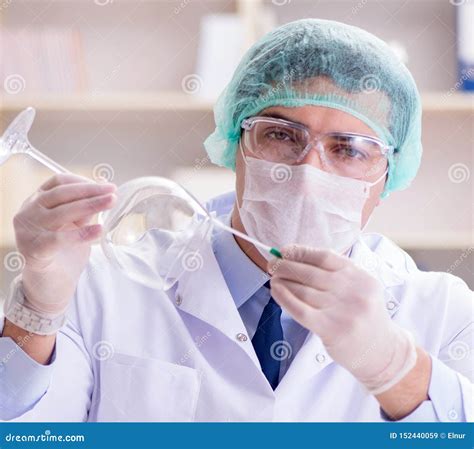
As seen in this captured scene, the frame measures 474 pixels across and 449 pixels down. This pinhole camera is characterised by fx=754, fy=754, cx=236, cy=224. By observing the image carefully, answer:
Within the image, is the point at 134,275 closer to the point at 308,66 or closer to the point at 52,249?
the point at 52,249

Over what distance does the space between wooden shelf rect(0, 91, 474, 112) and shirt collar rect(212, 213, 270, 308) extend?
1496 mm

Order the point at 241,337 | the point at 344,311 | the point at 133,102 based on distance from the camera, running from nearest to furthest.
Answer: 1. the point at 344,311
2. the point at 241,337
3. the point at 133,102

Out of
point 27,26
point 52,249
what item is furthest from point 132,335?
Answer: point 27,26

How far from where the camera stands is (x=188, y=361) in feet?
4.17

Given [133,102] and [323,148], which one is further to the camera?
[133,102]

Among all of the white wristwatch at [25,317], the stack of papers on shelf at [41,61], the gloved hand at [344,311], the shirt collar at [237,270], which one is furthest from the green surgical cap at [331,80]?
the stack of papers on shelf at [41,61]

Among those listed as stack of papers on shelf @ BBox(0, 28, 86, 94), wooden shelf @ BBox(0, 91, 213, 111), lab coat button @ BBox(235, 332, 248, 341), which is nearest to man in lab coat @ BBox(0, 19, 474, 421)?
lab coat button @ BBox(235, 332, 248, 341)

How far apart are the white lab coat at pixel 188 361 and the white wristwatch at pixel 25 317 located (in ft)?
0.21

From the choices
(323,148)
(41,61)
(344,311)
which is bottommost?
(41,61)

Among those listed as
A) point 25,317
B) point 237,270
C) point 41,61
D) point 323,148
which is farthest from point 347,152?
point 41,61

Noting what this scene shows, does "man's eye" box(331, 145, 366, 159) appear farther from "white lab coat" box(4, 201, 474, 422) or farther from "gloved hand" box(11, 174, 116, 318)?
"gloved hand" box(11, 174, 116, 318)

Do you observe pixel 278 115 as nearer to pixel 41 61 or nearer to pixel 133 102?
pixel 133 102

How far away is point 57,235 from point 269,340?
1.39 ft

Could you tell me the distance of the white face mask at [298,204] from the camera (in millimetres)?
1259
